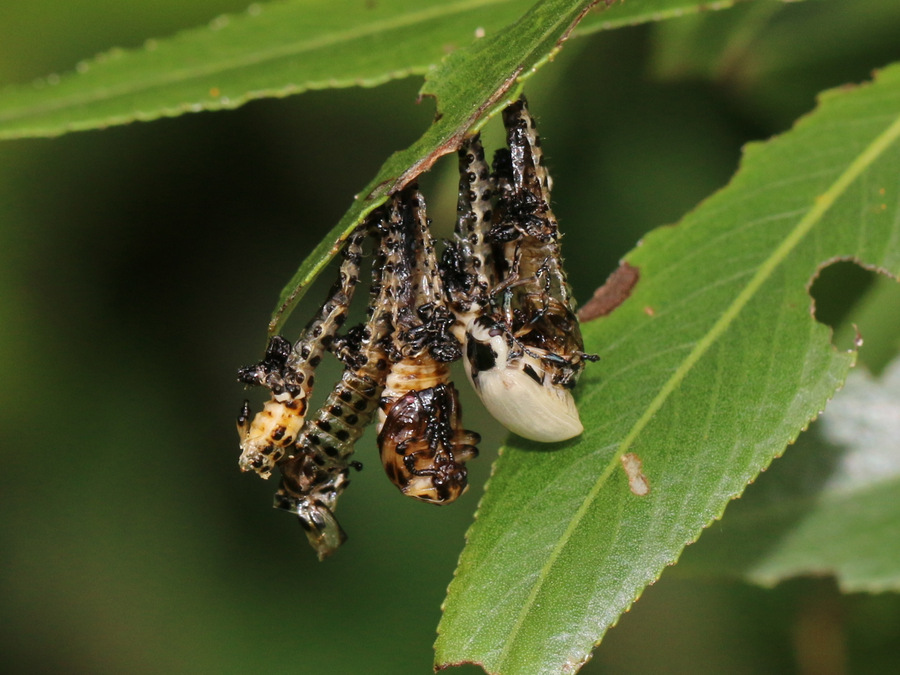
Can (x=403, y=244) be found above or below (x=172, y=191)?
below

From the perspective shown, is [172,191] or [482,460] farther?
[482,460]

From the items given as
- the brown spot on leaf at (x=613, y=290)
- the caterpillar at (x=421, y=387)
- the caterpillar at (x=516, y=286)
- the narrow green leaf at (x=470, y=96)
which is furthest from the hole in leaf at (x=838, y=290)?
the narrow green leaf at (x=470, y=96)

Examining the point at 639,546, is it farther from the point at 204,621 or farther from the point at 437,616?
the point at 204,621

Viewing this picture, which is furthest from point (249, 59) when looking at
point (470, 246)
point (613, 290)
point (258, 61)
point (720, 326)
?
point (720, 326)

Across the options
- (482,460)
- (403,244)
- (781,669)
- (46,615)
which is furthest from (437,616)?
(403,244)

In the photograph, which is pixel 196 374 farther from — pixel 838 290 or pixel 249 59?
pixel 838 290

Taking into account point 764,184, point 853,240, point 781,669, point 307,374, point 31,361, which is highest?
point 31,361

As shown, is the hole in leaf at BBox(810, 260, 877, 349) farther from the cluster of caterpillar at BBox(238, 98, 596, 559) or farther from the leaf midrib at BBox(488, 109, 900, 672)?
the cluster of caterpillar at BBox(238, 98, 596, 559)
